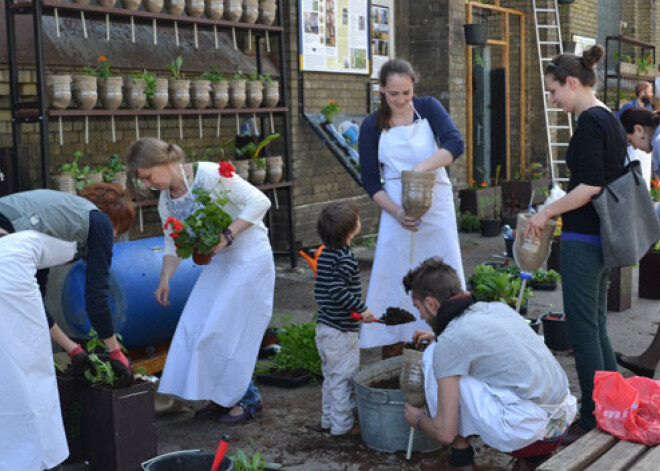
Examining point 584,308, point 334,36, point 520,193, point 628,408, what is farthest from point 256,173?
point 520,193

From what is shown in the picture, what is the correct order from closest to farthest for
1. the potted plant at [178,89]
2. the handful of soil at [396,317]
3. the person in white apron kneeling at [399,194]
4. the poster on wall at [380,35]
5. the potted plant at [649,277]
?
1. the handful of soil at [396,317]
2. the person in white apron kneeling at [399,194]
3. the potted plant at [649,277]
4. the potted plant at [178,89]
5. the poster on wall at [380,35]

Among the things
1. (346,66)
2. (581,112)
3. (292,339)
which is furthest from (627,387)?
(346,66)

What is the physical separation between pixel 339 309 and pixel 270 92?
4.96m

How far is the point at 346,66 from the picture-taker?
1082cm

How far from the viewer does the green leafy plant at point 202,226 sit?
180 inches

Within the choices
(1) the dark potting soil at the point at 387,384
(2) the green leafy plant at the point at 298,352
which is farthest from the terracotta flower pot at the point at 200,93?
(1) the dark potting soil at the point at 387,384

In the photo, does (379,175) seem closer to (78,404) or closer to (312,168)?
(78,404)

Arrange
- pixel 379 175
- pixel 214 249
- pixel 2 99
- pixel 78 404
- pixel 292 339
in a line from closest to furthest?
pixel 78 404 → pixel 214 249 → pixel 379 175 → pixel 292 339 → pixel 2 99

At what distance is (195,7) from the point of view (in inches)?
324

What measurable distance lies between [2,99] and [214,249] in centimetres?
326

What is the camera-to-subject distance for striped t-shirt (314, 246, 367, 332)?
4398mm

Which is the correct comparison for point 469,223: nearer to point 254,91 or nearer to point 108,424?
point 254,91

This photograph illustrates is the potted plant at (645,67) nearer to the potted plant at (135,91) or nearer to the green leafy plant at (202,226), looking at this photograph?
the potted plant at (135,91)

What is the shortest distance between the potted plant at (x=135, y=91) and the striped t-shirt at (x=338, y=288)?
3609mm
